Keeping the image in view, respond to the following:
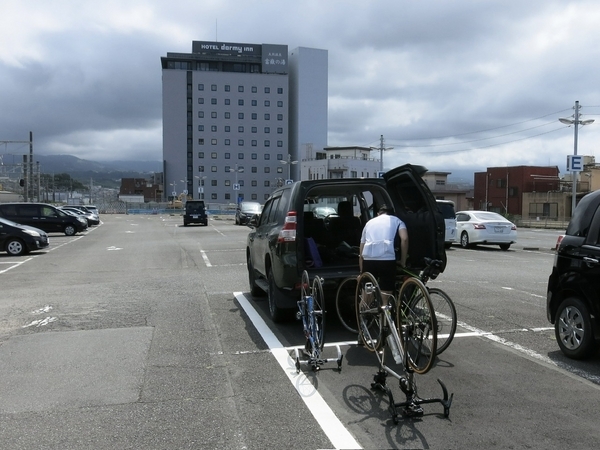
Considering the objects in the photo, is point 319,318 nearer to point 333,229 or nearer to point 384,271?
point 384,271

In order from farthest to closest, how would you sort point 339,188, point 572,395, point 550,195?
point 550,195 → point 339,188 → point 572,395

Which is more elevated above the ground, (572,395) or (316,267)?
(316,267)

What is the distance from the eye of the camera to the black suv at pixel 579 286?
574 cm

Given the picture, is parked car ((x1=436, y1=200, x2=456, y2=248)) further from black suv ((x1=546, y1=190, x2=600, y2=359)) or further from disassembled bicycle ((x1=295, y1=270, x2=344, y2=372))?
disassembled bicycle ((x1=295, y1=270, x2=344, y2=372))

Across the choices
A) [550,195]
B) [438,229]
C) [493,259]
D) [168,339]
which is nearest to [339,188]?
[438,229]

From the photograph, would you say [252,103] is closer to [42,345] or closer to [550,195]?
[550,195]

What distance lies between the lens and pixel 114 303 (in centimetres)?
985

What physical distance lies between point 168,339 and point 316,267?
2110mm

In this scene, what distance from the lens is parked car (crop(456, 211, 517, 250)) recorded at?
20781mm

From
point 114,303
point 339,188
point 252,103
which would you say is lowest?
point 114,303

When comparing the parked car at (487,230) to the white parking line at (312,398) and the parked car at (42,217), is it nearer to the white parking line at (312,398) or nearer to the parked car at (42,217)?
the white parking line at (312,398)

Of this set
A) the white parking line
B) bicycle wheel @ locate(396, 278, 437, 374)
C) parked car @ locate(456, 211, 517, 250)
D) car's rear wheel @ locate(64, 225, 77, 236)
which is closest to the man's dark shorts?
bicycle wheel @ locate(396, 278, 437, 374)

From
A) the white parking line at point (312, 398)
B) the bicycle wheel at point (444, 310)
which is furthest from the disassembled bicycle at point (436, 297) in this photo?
the white parking line at point (312, 398)

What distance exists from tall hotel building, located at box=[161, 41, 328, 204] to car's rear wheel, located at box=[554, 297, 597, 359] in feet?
348
